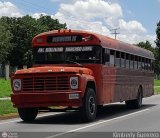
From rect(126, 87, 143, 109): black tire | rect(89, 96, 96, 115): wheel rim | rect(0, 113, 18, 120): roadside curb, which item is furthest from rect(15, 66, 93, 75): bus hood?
rect(126, 87, 143, 109): black tire

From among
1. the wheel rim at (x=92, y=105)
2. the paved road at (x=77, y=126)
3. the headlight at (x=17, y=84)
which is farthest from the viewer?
the wheel rim at (x=92, y=105)

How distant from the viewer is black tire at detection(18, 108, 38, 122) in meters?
16.9

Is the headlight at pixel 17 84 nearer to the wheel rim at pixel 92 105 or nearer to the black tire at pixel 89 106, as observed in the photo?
the black tire at pixel 89 106

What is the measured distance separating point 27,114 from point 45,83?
67.7 inches

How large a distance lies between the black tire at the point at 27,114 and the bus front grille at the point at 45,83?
39.1 inches

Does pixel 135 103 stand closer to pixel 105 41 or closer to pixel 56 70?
pixel 105 41

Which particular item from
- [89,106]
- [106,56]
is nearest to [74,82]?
[89,106]

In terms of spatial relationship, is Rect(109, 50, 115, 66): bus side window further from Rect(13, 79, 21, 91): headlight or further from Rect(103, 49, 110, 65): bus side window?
Rect(13, 79, 21, 91): headlight

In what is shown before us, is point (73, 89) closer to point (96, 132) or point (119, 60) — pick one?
point (96, 132)

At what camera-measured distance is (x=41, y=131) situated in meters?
13.9

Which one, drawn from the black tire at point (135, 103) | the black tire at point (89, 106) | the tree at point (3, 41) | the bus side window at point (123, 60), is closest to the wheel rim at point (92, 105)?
the black tire at point (89, 106)

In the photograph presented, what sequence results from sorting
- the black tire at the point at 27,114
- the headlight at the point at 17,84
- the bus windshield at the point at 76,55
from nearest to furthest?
the headlight at the point at 17,84
the black tire at the point at 27,114
the bus windshield at the point at 76,55

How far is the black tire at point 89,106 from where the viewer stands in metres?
16.0

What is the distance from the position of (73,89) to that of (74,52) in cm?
217
